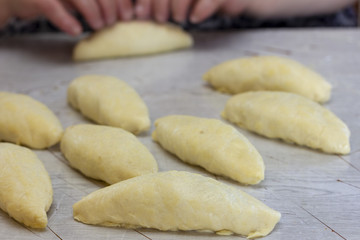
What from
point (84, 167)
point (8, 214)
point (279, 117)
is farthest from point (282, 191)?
point (8, 214)

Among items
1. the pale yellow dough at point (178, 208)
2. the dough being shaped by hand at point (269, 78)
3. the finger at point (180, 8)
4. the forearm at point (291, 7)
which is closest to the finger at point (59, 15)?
the finger at point (180, 8)

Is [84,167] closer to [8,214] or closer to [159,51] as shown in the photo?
[8,214]

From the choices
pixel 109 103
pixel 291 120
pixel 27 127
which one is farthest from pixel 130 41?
pixel 291 120

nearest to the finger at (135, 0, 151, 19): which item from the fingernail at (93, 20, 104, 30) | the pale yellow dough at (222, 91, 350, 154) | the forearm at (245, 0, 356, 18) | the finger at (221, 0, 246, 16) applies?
the fingernail at (93, 20, 104, 30)

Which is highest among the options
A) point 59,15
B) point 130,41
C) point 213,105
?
point 59,15

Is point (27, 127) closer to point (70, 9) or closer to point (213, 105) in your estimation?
point (213, 105)

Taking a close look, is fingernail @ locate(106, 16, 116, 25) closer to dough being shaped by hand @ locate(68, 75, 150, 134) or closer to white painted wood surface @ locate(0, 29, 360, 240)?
white painted wood surface @ locate(0, 29, 360, 240)
